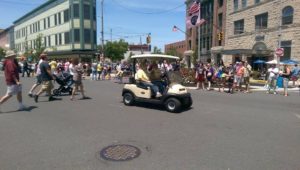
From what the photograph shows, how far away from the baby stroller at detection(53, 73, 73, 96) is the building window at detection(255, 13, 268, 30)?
2487 centimetres

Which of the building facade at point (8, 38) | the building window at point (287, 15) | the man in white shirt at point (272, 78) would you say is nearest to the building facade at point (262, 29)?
the building window at point (287, 15)

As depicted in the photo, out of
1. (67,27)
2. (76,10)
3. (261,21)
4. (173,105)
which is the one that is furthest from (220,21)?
(173,105)

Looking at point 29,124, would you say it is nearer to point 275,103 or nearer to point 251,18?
point 275,103

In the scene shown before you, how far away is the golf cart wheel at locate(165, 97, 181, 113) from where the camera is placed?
27.1 feet

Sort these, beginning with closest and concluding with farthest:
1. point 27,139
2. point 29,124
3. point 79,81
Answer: point 27,139 → point 29,124 → point 79,81

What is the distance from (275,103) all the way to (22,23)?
6528 centimetres

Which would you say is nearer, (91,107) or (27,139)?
(27,139)

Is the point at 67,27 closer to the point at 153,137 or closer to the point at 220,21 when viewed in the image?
the point at 220,21

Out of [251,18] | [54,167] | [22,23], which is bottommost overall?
[54,167]

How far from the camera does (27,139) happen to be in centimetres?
550

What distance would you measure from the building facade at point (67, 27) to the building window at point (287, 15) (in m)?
27.3

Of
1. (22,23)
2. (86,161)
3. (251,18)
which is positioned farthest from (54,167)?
(22,23)

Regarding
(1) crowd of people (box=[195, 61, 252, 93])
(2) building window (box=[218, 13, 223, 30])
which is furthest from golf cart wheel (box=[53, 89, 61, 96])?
(2) building window (box=[218, 13, 223, 30])

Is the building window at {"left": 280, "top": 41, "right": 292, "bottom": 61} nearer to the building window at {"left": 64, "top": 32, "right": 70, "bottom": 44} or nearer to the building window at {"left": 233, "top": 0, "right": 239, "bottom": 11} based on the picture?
the building window at {"left": 233, "top": 0, "right": 239, "bottom": 11}
